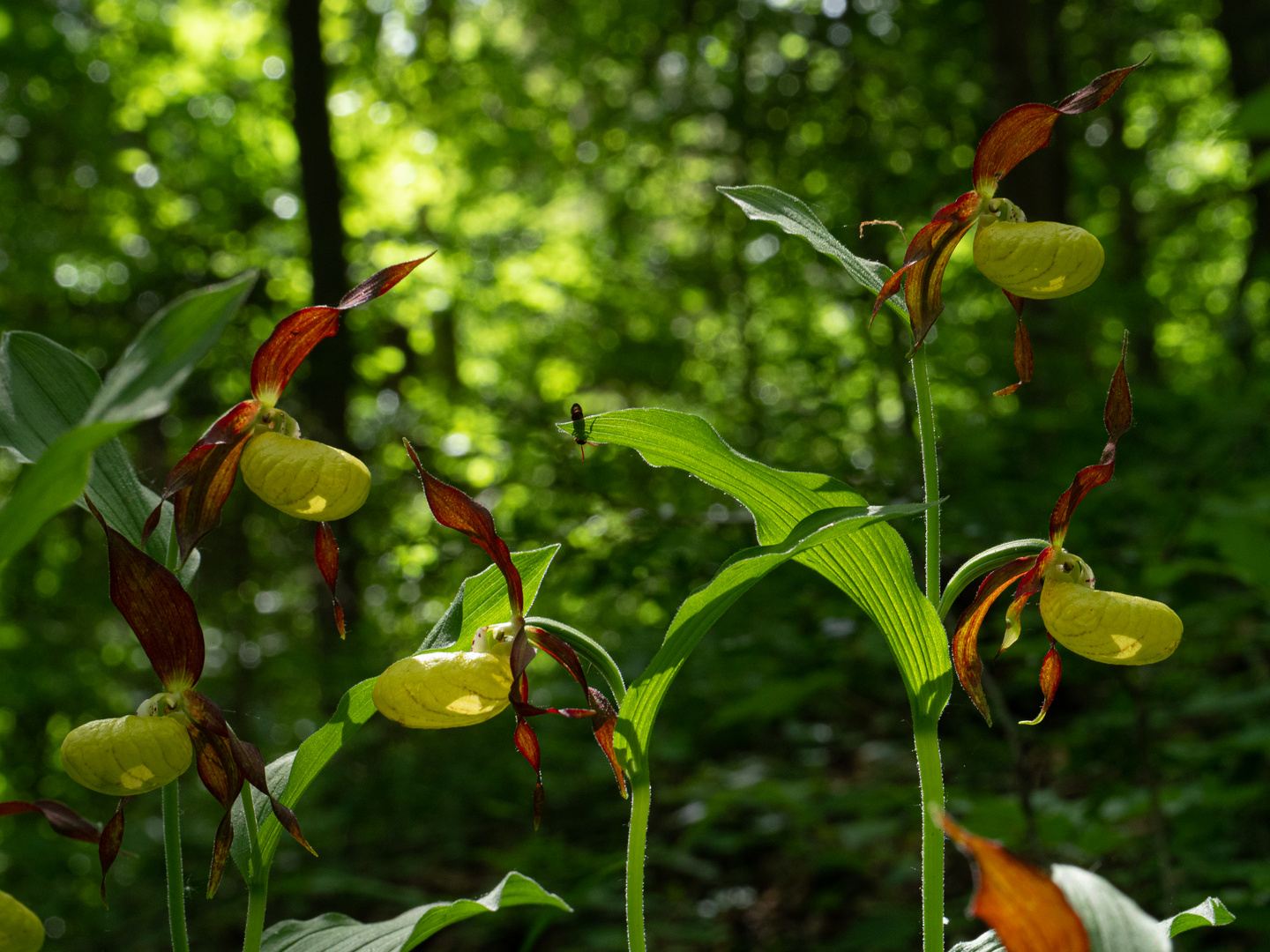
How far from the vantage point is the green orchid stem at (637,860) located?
761 millimetres

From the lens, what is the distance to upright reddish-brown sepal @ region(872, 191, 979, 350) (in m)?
0.76

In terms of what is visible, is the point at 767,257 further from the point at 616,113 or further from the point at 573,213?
the point at 573,213

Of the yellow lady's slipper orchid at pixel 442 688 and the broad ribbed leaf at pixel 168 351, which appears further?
the yellow lady's slipper orchid at pixel 442 688

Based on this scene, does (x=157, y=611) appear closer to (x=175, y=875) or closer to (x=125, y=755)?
(x=125, y=755)

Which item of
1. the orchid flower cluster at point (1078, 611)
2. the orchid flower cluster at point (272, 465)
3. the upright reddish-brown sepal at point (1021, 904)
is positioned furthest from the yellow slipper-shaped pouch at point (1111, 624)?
the orchid flower cluster at point (272, 465)

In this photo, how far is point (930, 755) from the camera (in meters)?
0.78

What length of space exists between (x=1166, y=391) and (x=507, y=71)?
540 centimetres

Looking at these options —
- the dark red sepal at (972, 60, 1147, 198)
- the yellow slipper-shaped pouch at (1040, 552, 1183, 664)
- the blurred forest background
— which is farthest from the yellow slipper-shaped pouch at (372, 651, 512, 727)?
the dark red sepal at (972, 60, 1147, 198)

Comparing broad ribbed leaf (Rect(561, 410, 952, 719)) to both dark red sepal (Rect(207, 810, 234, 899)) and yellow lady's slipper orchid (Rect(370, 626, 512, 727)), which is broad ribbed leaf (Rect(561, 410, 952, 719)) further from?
dark red sepal (Rect(207, 810, 234, 899))

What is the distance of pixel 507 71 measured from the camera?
6609 mm

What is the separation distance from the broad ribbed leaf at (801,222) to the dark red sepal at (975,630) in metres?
0.24

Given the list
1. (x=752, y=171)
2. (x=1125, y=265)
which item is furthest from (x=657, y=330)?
(x=1125, y=265)

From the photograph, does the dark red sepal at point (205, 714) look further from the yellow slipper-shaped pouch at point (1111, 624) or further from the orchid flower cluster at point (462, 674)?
the yellow slipper-shaped pouch at point (1111, 624)

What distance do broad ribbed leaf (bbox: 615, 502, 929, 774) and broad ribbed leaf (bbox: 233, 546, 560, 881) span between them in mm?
127
